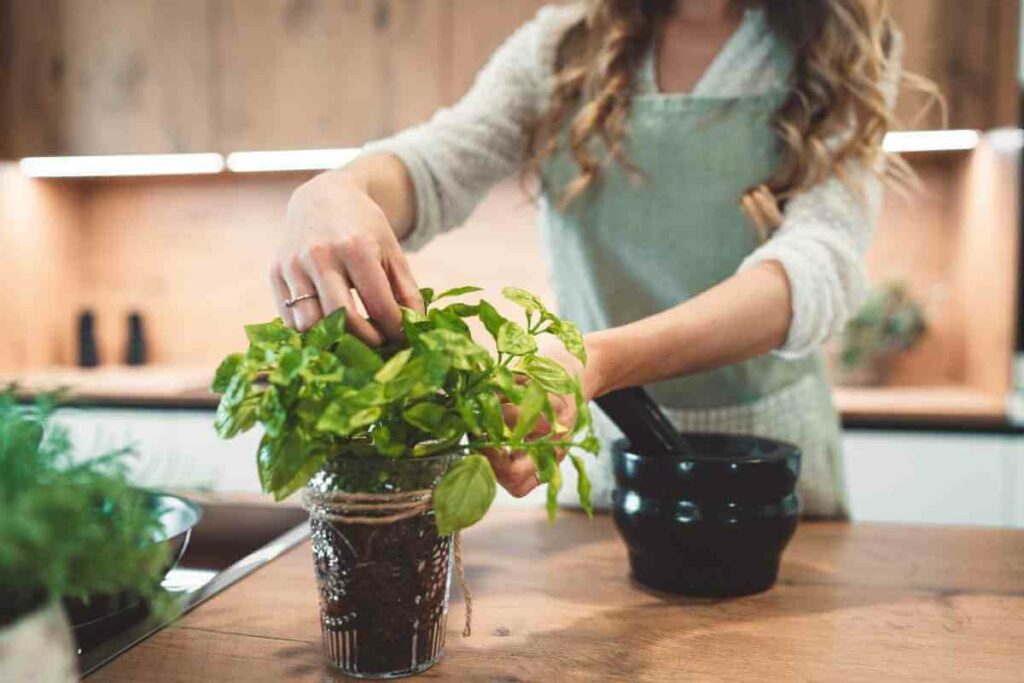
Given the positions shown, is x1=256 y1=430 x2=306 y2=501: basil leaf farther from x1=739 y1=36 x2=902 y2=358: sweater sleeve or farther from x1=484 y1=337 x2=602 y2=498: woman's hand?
x1=739 y1=36 x2=902 y2=358: sweater sleeve

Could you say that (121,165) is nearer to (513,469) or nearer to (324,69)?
(324,69)

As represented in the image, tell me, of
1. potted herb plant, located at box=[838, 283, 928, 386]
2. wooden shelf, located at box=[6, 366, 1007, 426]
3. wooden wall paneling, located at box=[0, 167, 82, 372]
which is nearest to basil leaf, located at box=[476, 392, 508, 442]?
wooden shelf, located at box=[6, 366, 1007, 426]

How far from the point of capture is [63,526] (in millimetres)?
381

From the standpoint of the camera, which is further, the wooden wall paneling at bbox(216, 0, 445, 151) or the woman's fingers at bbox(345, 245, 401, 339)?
the wooden wall paneling at bbox(216, 0, 445, 151)

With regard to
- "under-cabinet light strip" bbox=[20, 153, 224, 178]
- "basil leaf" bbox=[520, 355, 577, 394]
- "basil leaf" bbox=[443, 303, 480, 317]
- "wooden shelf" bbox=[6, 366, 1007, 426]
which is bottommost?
"wooden shelf" bbox=[6, 366, 1007, 426]

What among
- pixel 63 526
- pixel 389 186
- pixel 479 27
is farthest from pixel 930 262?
pixel 63 526

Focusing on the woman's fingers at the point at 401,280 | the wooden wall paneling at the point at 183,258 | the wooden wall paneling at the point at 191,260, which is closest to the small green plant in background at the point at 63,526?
the woman's fingers at the point at 401,280

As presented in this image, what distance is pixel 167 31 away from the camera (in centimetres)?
252

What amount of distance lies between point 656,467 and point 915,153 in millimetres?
1940

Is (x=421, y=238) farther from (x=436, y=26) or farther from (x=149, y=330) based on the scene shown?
(x=149, y=330)

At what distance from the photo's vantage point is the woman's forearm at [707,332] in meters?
0.84

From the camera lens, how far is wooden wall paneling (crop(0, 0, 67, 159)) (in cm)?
262

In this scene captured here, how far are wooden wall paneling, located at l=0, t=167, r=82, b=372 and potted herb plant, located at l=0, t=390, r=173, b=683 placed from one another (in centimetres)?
265

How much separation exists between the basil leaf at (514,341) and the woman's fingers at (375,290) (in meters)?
0.11
